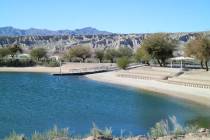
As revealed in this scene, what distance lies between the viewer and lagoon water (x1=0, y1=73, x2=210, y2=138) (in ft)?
120

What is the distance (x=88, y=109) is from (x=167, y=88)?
2071 centimetres

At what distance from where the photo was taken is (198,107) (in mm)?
48969

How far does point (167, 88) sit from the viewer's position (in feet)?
220

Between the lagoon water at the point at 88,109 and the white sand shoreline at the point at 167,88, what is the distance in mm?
1817

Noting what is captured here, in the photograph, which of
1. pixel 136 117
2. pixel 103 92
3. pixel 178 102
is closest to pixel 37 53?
pixel 103 92

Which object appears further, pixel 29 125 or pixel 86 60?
pixel 86 60

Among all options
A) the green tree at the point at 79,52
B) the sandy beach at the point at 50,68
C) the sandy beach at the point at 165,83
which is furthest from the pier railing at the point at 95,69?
the green tree at the point at 79,52

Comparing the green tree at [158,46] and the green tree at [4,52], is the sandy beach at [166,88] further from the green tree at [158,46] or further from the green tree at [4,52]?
the green tree at [4,52]

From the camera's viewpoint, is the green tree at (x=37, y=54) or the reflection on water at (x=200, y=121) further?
the green tree at (x=37, y=54)

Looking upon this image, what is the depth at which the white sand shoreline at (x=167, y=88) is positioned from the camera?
55.8m

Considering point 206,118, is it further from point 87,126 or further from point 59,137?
point 59,137

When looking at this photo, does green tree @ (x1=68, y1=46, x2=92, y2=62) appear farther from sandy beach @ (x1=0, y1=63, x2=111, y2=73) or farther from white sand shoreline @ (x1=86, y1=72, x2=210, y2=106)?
white sand shoreline @ (x1=86, y1=72, x2=210, y2=106)

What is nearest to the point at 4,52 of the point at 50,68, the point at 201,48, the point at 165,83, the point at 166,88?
the point at 50,68

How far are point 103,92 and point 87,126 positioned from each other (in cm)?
3281
